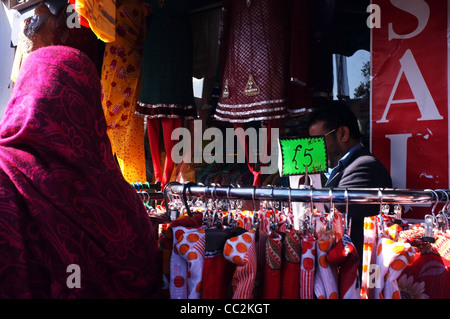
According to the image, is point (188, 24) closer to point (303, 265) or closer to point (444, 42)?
point (444, 42)

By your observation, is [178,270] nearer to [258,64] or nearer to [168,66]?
[258,64]

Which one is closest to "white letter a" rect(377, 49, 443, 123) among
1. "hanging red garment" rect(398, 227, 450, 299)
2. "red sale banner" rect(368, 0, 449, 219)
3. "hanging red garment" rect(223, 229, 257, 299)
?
"red sale banner" rect(368, 0, 449, 219)

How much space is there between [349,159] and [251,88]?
2.10 ft

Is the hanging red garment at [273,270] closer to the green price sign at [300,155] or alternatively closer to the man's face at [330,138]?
the green price sign at [300,155]

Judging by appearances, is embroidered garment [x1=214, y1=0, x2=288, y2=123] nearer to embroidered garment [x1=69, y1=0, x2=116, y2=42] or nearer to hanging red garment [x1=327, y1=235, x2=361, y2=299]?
embroidered garment [x1=69, y1=0, x2=116, y2=42]

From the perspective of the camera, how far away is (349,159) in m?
2.07

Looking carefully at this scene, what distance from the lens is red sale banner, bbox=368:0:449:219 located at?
1913mm

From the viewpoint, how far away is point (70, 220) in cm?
86

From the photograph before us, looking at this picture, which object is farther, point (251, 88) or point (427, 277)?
point (251, 88)

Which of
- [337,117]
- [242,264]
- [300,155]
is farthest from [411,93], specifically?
[242,264]

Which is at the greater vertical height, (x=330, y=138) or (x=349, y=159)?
(x=330, y=138)

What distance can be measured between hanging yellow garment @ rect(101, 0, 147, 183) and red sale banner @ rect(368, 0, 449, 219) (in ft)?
4.97

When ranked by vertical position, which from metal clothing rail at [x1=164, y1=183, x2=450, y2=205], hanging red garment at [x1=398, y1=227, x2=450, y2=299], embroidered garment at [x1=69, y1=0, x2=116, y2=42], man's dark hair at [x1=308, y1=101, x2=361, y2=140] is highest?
embroidered garment at [x1=69, y1=0, x2=116, y2=42]
